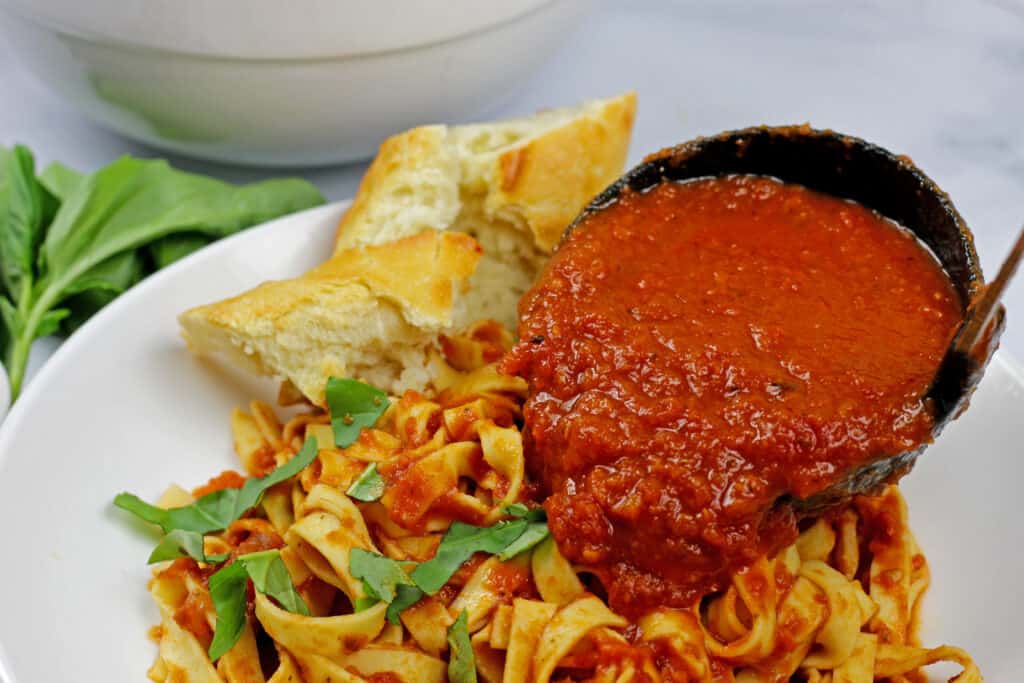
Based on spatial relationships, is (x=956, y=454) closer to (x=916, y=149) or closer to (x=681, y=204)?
(x=681, y=204)

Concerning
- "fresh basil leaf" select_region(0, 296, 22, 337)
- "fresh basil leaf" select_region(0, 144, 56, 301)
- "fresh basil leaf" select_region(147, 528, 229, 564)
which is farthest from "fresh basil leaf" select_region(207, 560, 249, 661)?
"fresh basil leaf" select_region(0, 144, 56, 301)

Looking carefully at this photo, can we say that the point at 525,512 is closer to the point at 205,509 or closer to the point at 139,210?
the point at 205,509

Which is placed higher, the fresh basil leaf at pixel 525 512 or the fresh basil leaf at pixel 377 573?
the fresh basil leaf at pixel 525 512

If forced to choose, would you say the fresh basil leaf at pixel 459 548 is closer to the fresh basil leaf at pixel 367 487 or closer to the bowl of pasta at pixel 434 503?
the bowl of pasta at pixel 434 503

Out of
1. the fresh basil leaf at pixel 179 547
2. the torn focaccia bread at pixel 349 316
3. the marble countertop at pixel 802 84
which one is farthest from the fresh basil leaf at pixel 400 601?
the marble countertop at pixel 802 84

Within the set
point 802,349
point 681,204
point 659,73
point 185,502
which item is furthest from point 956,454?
point 659,73

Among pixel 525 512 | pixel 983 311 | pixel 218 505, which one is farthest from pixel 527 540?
pixel 983 311
